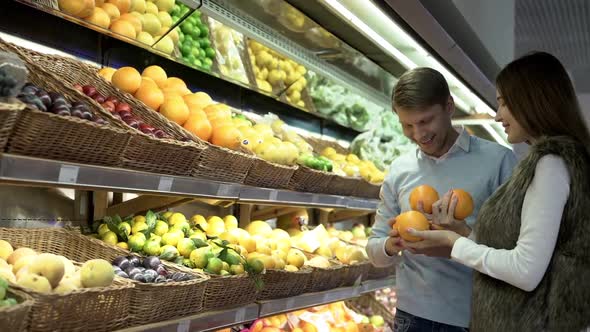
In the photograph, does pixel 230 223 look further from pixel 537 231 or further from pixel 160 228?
pixel 537 231

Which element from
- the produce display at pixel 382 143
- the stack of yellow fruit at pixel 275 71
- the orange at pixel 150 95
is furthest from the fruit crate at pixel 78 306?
the produce display at pixel 382 143

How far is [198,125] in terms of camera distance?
2.74 meters

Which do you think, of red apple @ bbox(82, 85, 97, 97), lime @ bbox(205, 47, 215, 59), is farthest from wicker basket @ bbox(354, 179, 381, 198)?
red apple @ bbox(82, 85, 97, 97)

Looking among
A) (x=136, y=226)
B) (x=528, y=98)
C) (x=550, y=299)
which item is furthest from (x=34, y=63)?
(x=550, y=299)

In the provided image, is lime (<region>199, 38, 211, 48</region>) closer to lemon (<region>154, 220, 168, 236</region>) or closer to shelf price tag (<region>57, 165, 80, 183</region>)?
lemon (<region>154, 220, 168, 236</region>)

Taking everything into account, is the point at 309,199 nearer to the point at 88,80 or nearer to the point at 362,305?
the point at 88,80

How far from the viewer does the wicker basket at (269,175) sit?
2.80 meters

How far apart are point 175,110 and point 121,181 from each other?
702 mm

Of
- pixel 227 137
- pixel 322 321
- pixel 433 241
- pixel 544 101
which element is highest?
pixel 544 101

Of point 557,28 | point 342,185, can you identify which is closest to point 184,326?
point 342,185

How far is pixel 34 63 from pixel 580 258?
1719 mm

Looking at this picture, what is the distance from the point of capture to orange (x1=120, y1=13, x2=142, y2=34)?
2.71 meters

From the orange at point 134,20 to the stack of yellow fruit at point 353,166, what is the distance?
4.80 ft

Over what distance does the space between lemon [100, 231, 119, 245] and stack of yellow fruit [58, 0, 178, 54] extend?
2.53 ft
